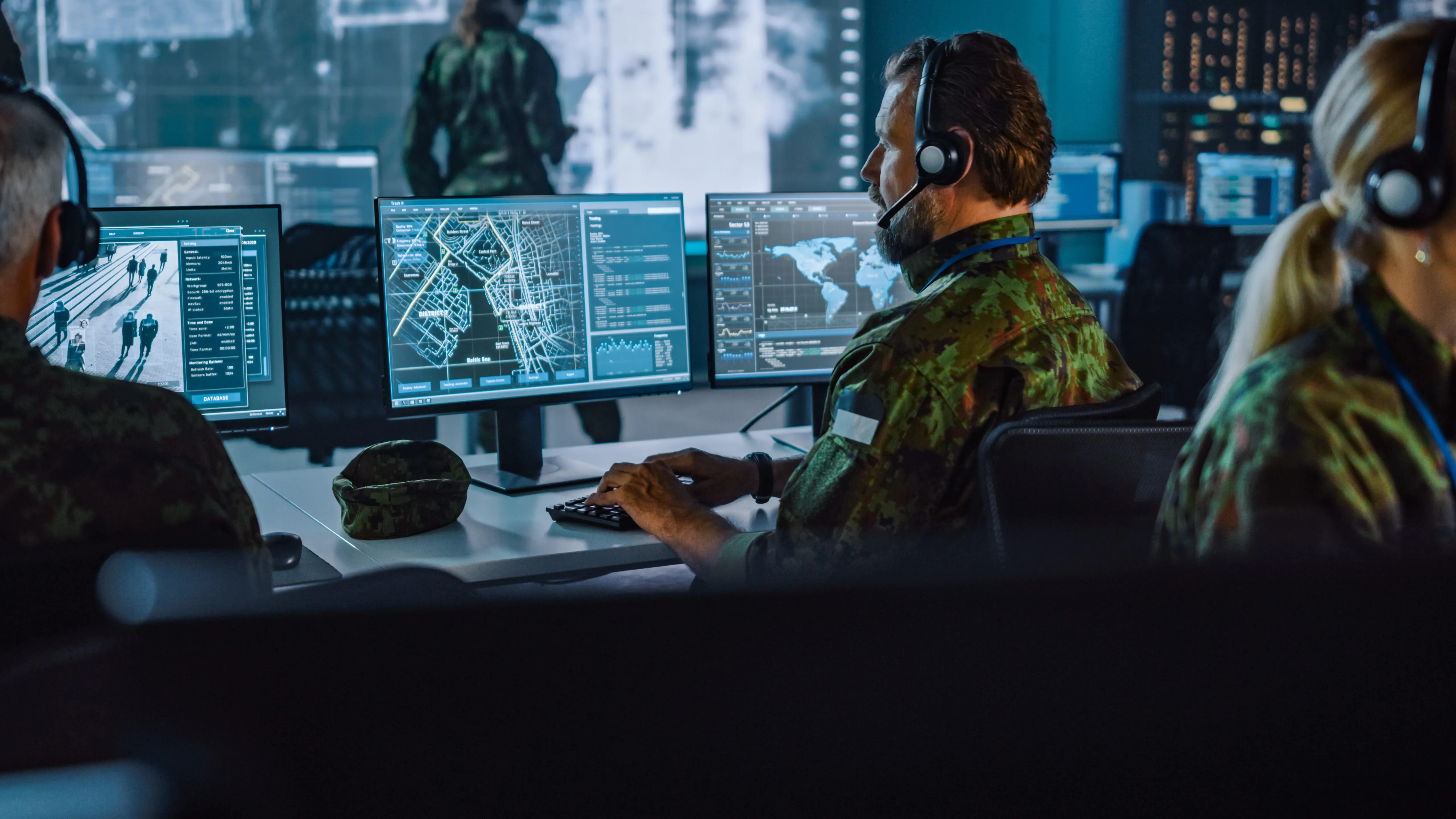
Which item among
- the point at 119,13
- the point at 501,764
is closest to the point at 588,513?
the point at 501,764

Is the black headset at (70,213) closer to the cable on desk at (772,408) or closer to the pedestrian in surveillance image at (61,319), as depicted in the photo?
the pedestrian in surveillance image at (61,319)

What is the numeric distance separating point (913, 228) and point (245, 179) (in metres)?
3.93

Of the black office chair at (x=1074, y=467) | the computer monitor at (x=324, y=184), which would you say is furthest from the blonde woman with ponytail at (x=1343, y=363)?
the computer monitor at (x=324, y=184)

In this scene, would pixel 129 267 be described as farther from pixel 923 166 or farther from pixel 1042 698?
pixel 1042 698

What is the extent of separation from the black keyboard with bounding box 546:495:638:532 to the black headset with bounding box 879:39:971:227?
0.58 meters

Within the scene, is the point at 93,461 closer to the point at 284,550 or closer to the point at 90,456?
the point at 90,456

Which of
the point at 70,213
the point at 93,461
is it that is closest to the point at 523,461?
the point at 70,213

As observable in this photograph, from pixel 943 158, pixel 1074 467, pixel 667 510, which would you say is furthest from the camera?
pixel 667 510

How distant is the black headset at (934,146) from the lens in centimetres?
141

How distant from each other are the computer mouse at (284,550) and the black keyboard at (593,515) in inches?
13.9

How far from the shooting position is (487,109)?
15.7 ft

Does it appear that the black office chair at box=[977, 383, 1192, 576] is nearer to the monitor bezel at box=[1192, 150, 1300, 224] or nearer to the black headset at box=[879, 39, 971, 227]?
the black headset at box=[879, 39, 971, 227]

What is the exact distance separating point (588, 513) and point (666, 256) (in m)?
0.52

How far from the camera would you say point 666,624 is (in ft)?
0.99
